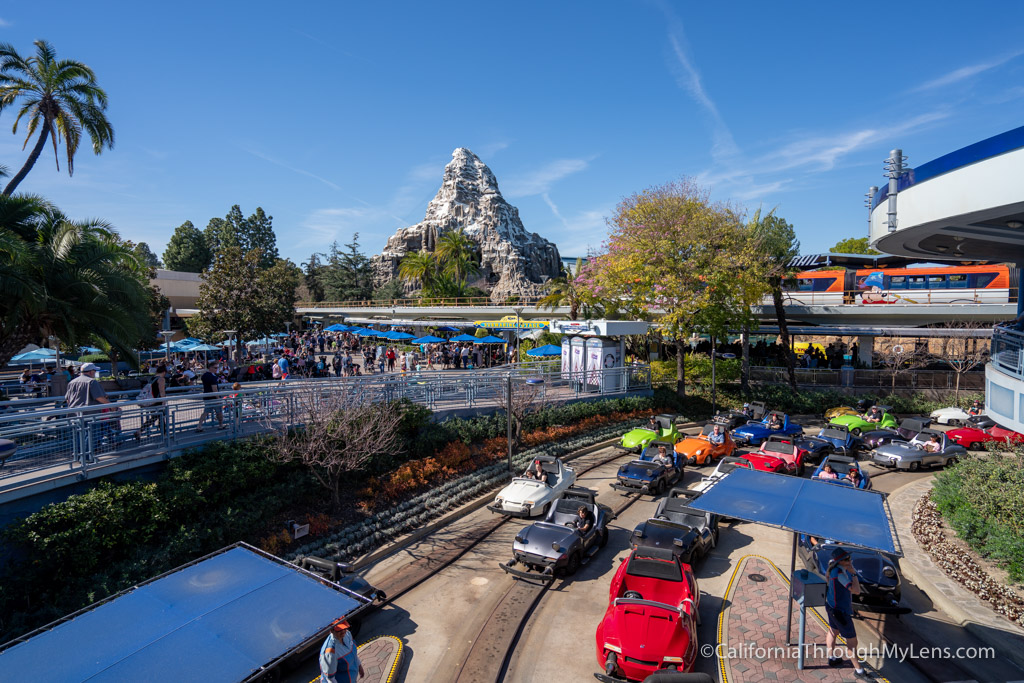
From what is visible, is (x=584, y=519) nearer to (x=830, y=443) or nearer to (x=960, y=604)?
(x=960, y=604)

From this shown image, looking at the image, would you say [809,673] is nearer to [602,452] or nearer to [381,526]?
[381,526]

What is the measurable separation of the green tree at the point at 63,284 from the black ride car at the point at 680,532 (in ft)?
48.2

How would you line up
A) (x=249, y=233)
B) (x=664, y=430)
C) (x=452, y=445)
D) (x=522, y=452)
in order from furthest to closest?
(x=249, y=233) → (x=664, y=430) → (x=522, y=452) → (x=452, y=445)

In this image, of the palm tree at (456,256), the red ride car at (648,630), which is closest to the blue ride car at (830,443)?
the red ride car at (648,630)

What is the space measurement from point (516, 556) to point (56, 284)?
43.7 feet

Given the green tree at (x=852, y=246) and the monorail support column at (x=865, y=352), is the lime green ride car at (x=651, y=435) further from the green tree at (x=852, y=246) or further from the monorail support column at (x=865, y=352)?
the green tree at (x=852, y=246)

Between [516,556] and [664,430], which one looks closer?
[516,556]

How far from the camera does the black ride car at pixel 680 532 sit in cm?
1130

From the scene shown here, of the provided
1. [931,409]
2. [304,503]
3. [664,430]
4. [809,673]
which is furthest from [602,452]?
[931,409]

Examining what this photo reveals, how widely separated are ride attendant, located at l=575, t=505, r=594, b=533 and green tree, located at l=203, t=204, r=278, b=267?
9409 cm

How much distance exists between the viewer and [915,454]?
20.1 metres

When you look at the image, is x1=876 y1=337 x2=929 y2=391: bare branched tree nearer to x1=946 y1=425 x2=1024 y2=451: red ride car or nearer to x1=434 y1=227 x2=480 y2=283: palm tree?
x1=946 y1=425 x2=1024 y2=451: red ride car

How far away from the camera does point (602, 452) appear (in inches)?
875

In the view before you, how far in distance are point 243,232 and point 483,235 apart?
46.1m
